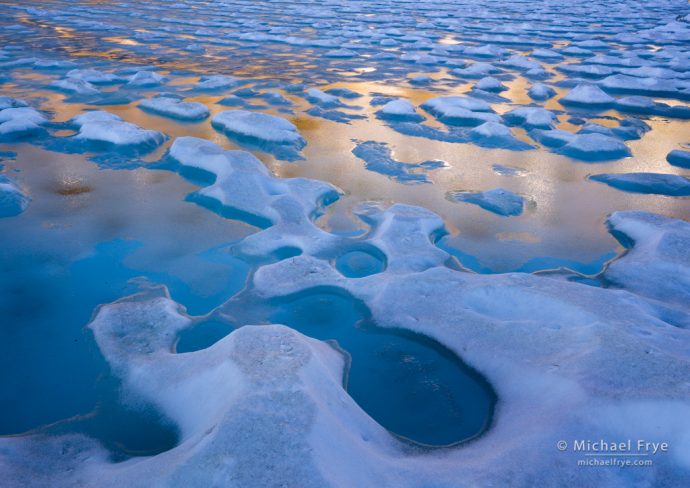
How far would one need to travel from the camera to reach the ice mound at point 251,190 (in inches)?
128

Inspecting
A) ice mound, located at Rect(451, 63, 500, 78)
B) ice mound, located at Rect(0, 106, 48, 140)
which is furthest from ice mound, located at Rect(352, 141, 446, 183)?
ice mound, located at Rect(451, 63, 500, 78)

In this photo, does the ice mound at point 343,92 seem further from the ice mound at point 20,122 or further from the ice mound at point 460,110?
the ice mound at point 20,122

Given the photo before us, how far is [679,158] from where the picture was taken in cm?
441

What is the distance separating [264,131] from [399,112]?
66.7 inches

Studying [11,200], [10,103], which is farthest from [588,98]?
[10,103]

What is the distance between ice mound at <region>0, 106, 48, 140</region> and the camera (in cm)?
443

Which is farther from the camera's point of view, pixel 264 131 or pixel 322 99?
pixel 322 99

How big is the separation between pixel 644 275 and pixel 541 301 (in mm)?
791

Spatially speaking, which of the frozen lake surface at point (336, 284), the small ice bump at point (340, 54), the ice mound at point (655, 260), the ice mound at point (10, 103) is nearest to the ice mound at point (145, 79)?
the frozen lake surface at point (336, 284)

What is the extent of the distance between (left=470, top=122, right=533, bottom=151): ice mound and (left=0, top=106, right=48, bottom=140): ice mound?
163 inches

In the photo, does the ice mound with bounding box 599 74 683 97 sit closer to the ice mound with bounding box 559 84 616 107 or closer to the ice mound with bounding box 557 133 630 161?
the ice mound with bounding box 559 84 616 107

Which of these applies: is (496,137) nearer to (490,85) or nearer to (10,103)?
(490,85)

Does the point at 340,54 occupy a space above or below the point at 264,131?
below

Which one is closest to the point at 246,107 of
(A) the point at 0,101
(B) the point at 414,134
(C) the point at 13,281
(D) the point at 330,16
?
(B) the point at 414,134
